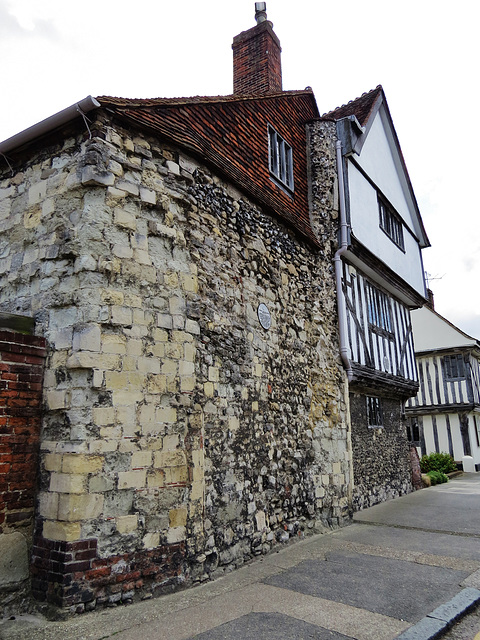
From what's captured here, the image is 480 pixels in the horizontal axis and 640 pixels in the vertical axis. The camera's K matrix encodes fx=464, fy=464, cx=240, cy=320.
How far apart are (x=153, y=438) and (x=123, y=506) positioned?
0.65 metres

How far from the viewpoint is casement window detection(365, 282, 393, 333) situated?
1038 centimetres

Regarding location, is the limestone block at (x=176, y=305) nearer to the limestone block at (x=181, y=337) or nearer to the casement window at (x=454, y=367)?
the limestone block at (x=181, y=337)

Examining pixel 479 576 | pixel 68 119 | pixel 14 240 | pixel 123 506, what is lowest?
pixel 479 576

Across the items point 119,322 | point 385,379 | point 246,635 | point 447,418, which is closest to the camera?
point 246,635

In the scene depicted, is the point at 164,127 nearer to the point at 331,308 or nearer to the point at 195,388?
the point at 195,388

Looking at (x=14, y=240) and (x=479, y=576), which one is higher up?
(x=14, y=240)

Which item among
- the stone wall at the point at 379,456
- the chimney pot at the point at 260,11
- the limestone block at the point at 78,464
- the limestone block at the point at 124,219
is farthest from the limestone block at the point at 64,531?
the chimney pot at the point at 260,11

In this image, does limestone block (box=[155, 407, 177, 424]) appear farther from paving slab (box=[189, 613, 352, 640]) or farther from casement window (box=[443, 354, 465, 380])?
casement window (box=[443, 354, 465, 380])

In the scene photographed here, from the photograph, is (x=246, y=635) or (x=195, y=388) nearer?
(x=246, y=635)

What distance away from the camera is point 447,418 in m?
19.2

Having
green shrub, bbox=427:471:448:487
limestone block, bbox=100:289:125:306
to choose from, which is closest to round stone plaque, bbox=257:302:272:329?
limestone block, bbox=100:289:125:306

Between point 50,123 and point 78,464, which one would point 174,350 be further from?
point 50,123

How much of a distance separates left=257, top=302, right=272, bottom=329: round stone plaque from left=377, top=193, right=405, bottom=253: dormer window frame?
5.48m

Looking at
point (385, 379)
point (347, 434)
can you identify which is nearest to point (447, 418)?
point (385, 379)
